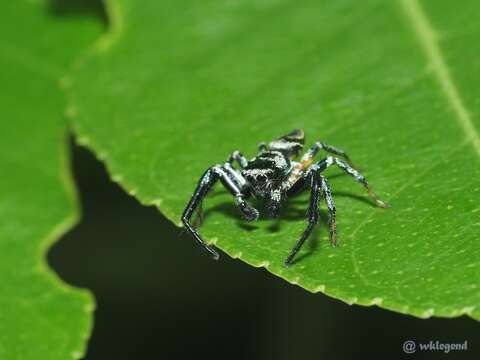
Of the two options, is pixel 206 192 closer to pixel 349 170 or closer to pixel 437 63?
pixel 349 170

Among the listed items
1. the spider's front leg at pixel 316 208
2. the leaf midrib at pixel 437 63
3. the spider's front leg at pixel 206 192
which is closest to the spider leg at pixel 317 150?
the spider's front leg at pixel 316 208

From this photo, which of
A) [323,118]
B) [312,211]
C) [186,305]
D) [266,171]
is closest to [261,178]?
[266,171]

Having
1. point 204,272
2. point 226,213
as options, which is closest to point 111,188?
point 204,272

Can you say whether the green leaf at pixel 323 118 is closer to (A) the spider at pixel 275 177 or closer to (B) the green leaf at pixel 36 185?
(A) the spider at pixel 275 177

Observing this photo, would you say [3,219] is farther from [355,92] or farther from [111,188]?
[355,92]

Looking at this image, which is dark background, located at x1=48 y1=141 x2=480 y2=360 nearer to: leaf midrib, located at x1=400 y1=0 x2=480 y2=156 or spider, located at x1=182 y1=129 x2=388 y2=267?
spider, located at x1=182 y1=129 x2=388 y2=267

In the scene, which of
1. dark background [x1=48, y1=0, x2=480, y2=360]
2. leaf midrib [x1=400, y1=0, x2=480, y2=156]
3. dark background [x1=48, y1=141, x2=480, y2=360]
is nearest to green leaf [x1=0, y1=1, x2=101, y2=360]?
dark background [x1=48, y1=0, x2=480, y2=360]
